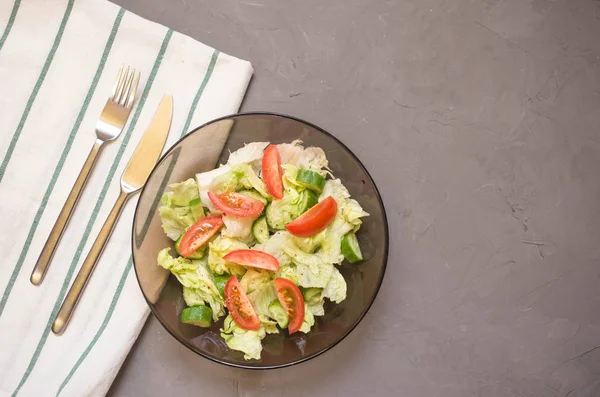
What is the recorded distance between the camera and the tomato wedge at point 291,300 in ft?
4.71

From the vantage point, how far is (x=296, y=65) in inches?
67.4

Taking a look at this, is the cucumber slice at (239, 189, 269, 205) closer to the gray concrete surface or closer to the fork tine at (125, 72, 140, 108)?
the gray concrete surface

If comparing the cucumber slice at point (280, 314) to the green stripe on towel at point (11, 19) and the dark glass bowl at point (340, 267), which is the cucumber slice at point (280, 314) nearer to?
the dark glass bowl at point (340, 267)

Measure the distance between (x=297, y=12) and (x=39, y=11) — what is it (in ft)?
2.49

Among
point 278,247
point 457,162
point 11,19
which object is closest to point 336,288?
point 278,247

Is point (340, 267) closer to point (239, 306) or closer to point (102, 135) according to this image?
point (239, 306)

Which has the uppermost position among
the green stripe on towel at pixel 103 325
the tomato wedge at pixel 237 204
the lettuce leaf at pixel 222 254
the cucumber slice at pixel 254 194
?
the cucumber slice at pixel 254 194

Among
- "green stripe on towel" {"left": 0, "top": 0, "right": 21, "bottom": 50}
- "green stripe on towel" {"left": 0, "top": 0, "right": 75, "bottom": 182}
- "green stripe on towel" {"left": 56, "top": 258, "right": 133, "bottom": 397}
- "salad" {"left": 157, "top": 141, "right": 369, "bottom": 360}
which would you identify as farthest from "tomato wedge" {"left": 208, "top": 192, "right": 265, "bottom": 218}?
"green stripe on towel" {"left": 0, "top": 0, "right": 21, "bottom": 50}

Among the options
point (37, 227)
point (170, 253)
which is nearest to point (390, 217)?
point (170, 253)

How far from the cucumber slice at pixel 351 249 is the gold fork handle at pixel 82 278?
2.12ft

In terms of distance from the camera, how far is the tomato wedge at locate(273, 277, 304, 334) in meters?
1.44

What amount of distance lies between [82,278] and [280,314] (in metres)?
0.57

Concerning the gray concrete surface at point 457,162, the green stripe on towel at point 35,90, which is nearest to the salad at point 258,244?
the gray concrete surface at point 457,162

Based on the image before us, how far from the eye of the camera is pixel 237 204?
1.47 metres
